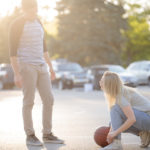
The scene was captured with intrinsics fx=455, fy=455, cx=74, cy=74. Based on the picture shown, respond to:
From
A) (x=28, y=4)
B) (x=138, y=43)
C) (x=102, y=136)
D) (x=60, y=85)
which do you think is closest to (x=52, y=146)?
(x=102, y=136)

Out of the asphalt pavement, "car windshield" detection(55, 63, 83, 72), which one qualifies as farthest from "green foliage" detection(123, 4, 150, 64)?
the asphalt pavement

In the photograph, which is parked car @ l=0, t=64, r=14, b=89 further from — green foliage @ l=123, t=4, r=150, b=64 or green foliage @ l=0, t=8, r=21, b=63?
green foliage @ l=123, t=4, r=150, b=64

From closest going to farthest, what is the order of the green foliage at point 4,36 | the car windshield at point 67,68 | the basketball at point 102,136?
the basketball at point 102,136
the car windshield at point 67,68
the green foliage at point 4,36

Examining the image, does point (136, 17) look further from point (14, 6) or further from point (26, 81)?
point (26, 81)

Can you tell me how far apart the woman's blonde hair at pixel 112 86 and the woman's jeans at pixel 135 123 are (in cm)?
15

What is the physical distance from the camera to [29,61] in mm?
Answer: 6285

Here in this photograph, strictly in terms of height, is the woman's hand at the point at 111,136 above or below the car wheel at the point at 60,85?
above

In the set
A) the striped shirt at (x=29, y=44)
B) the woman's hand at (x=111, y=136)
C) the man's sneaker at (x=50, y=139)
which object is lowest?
the man's sneaker at (x=50, y=139)

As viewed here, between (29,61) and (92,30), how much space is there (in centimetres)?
4137

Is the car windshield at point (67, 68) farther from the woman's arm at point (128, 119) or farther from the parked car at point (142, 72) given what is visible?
the woman's arm at point (128, 119)

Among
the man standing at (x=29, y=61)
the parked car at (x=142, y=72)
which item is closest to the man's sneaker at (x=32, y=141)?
the man standing at (x=29, y=61)

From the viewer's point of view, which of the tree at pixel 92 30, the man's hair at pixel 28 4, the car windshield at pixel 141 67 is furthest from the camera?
the tree at pixel 92 30

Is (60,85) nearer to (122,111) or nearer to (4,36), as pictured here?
(122,111)

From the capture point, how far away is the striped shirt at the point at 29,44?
6.30 metres
